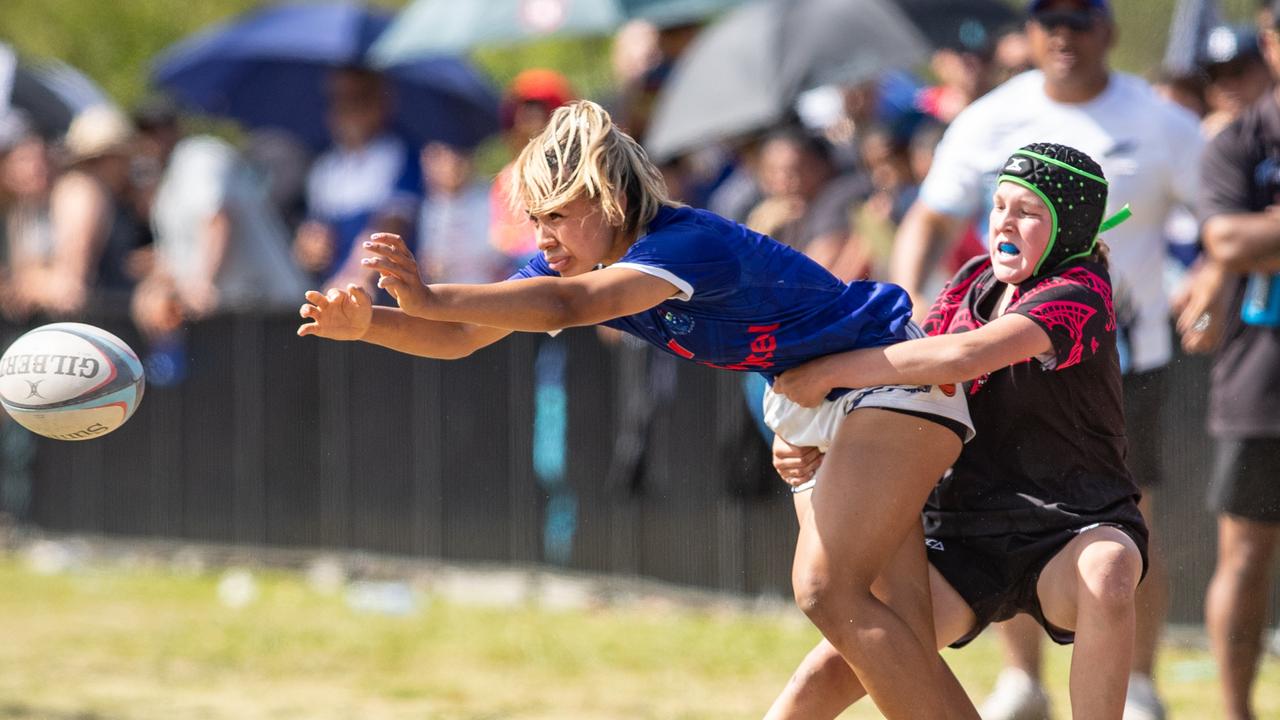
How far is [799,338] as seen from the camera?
479 cm

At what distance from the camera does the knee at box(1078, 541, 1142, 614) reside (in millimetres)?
4586

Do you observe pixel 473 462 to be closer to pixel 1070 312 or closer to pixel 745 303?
pixel 745 303

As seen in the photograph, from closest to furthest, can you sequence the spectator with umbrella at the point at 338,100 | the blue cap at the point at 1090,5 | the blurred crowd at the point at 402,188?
the blue cap at the point at 1090,5, the blurred crowd at the point at 402,188, the spectator with umbrella at the point at 338,100

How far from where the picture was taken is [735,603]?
9.08m

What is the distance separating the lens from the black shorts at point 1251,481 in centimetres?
613

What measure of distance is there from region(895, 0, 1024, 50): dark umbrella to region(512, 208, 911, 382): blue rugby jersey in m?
5.39

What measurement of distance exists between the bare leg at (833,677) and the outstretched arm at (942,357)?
0.68m

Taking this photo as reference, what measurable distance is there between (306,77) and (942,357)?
9816 millimetres

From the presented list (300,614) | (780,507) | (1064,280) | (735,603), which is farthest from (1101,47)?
(300,614)

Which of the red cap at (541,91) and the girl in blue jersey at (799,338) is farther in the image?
the red cap at (541,91)

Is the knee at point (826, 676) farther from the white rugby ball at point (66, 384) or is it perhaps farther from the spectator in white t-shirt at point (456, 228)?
the spectator in white t-shirt at point (456, 228)

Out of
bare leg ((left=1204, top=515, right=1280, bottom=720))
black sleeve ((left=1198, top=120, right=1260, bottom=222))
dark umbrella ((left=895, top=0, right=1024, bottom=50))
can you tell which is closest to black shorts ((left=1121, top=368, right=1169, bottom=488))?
bare leg ((left=1204, top=515, right=1280, bottom=720))

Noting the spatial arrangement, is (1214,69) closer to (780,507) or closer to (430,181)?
(780,507)

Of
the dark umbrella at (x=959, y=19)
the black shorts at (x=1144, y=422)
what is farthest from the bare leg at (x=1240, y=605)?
the dark umbrella at (x=959, y=19)
